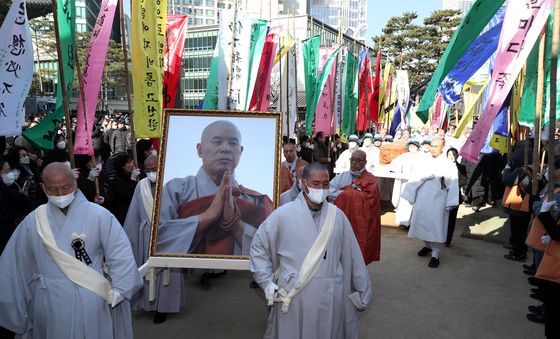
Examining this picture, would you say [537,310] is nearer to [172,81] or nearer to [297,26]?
[172,81]

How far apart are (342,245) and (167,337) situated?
2.36 metres

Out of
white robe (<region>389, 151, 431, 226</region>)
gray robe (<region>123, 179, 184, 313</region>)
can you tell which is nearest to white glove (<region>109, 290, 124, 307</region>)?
gray robe (<region>123, 179, 184, 313</region>)

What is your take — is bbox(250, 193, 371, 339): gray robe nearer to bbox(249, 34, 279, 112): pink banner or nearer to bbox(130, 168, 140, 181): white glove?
bbox(130, 168, 140, 181): white glove

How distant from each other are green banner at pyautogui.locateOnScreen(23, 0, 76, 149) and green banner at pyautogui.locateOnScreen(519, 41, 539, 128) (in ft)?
18.7

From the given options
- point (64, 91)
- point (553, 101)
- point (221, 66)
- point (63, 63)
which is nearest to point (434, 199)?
point (553, 101)

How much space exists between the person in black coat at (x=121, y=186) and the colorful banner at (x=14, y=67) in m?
1.25

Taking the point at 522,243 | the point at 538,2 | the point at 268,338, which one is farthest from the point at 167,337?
the point at 522,243

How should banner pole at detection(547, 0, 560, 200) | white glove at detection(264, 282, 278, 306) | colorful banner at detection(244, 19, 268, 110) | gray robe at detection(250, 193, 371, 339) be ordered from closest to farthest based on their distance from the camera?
white glove at detection(264, 282, 278, 306) → gray robe at detection(250, 193, 371, 339) → banner pole at detection(547, 0, 560, 200) → colorful banner at detection(244, 19, 268, 110)

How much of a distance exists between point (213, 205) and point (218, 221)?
0.14m

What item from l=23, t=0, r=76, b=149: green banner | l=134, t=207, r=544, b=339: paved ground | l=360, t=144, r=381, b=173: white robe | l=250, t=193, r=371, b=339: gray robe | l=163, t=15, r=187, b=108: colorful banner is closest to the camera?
l=250, t=193, r=371, b=339: gray robe

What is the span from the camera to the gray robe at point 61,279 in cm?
275

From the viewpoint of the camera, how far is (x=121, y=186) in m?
5.16

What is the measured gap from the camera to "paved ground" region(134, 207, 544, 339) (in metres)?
4.54

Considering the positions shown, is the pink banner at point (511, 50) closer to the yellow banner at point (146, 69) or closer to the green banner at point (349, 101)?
the yellow banner at point (146, 69)
